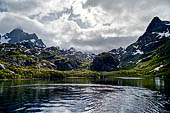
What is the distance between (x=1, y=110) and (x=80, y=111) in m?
22.6

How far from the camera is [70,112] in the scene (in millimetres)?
51188

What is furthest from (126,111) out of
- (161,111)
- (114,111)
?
(161,111)

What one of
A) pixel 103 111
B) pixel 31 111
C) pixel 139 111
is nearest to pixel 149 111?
pixel 139 111

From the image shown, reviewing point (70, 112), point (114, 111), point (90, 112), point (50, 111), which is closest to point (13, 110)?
point (50, 111)

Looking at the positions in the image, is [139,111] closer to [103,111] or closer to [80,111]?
[103,111]

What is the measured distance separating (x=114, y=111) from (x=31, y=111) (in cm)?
2375

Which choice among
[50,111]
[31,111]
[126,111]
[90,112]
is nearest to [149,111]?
[126,111]

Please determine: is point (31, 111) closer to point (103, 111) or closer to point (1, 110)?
point (1, 110)

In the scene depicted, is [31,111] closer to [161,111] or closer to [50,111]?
[50,111]

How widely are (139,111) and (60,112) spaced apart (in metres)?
22.7

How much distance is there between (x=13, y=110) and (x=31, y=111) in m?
5.26

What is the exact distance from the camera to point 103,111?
52.2 metres

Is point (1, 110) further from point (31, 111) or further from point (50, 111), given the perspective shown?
point (50, 111)

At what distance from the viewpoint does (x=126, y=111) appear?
52.3 metres
